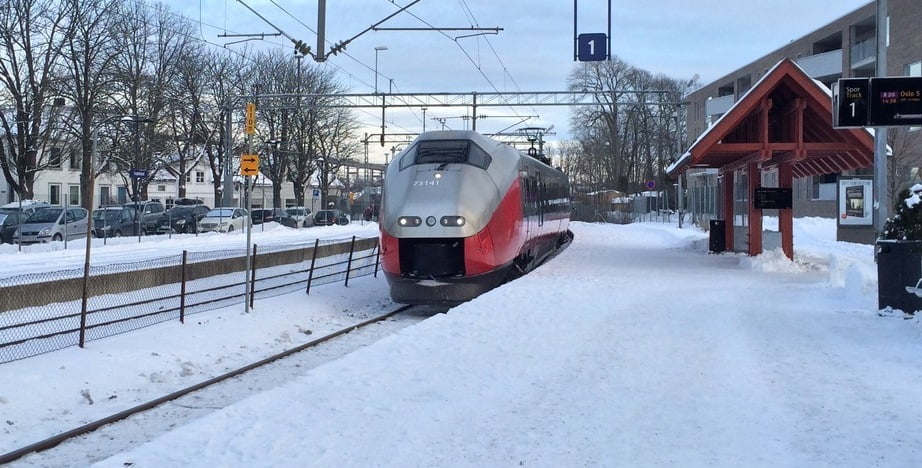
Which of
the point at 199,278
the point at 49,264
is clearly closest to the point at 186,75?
the point at 49,264

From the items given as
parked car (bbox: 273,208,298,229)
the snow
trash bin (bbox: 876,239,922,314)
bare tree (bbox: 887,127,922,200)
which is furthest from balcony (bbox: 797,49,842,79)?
trash bin (bbox: 876,239,922,314)

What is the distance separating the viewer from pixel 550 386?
26.0 feet

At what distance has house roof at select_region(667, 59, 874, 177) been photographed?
18719 mm

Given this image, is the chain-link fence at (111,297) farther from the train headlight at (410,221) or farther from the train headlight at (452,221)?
the train headlight at (452,221)

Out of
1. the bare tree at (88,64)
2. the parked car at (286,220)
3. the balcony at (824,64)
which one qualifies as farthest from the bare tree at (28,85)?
the balcony at (824,64)

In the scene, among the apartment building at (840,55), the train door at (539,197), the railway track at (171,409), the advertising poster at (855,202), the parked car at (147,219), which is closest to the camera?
the railway track at (171,409)

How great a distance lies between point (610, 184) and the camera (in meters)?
83.9

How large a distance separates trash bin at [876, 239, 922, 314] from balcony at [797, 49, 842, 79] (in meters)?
43.2

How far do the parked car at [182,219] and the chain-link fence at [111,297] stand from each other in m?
21.7

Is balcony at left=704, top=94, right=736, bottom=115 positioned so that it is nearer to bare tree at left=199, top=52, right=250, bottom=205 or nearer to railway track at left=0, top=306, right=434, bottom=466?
bare tree at left=199, top=52, right=250, bottom=205

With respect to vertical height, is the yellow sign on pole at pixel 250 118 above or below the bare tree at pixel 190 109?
below

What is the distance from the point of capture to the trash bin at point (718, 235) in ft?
86.5

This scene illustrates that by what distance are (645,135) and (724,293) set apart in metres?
72.8

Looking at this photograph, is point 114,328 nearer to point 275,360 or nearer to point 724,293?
point 275,360
